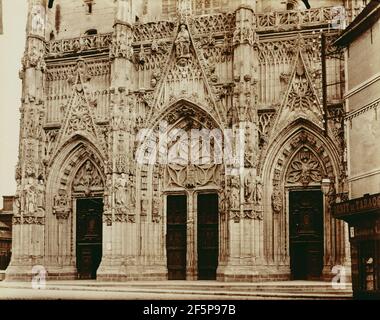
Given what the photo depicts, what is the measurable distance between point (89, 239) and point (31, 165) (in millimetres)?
3955

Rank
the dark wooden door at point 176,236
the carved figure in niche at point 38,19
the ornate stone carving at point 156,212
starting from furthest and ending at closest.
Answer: the carved figure in niche at point 38,19
the ornate stone carving at point 156,212
the dark wooden door at point 176,236

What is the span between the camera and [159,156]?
91.5 feet

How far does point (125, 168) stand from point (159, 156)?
1.62 metres

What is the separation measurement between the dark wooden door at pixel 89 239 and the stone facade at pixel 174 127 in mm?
335

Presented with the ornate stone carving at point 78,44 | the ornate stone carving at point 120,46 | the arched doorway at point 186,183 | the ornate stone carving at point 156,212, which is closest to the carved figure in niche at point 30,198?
the arched doorway at point 186,183

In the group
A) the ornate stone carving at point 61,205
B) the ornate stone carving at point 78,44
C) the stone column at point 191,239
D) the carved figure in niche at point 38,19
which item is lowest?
the stone column at point 191,239

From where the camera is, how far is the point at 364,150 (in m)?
19.1

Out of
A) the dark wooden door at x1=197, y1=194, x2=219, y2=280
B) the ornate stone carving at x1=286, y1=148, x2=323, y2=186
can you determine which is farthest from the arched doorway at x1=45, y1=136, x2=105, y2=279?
the ornate stone carving at x1=286, y1=148, x2=323, y2=186

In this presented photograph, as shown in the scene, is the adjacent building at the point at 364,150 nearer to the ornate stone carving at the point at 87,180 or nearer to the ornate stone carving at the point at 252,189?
the ornate stone carving at the point at 252,189

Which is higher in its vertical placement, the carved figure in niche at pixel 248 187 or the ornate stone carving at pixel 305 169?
the ornate stone carving at pixel 305 169

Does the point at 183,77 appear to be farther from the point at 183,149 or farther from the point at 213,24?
the point at 183,149

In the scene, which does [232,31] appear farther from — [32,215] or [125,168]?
[32,215]

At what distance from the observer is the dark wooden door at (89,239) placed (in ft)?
94.1
